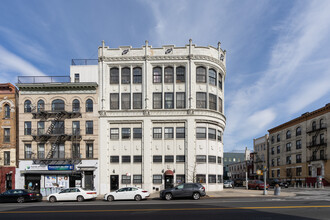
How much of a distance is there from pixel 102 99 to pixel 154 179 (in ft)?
40.1

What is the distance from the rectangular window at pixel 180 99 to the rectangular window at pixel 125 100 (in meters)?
6.27

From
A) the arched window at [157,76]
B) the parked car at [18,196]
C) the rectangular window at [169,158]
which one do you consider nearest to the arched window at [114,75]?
the arched window at [157,76]

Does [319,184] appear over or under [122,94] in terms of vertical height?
under

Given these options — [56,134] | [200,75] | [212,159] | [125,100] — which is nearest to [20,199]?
[56,134]

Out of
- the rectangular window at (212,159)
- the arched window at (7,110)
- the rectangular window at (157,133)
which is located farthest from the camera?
the arched window at (7,110)

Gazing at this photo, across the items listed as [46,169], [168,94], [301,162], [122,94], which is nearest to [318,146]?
[301,162]

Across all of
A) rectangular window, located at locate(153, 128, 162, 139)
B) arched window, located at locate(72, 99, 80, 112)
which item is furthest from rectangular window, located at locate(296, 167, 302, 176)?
arched window, located at locate(72, 99, 80, 112)

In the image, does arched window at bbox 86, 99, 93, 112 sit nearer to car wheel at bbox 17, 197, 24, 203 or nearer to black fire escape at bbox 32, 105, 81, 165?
black fire escape at bbox 32, 105, 81, 165

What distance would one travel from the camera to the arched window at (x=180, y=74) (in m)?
36.9

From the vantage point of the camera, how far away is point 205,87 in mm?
36781

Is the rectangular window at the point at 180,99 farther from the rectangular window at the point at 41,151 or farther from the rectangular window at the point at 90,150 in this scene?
the rectangular window at the point at 41,151

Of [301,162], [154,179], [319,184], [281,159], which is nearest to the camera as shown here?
[154,179]

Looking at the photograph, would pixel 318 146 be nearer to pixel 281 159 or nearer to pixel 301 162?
pixel 301 162

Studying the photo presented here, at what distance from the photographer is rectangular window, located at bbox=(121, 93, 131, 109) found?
3691 cm
